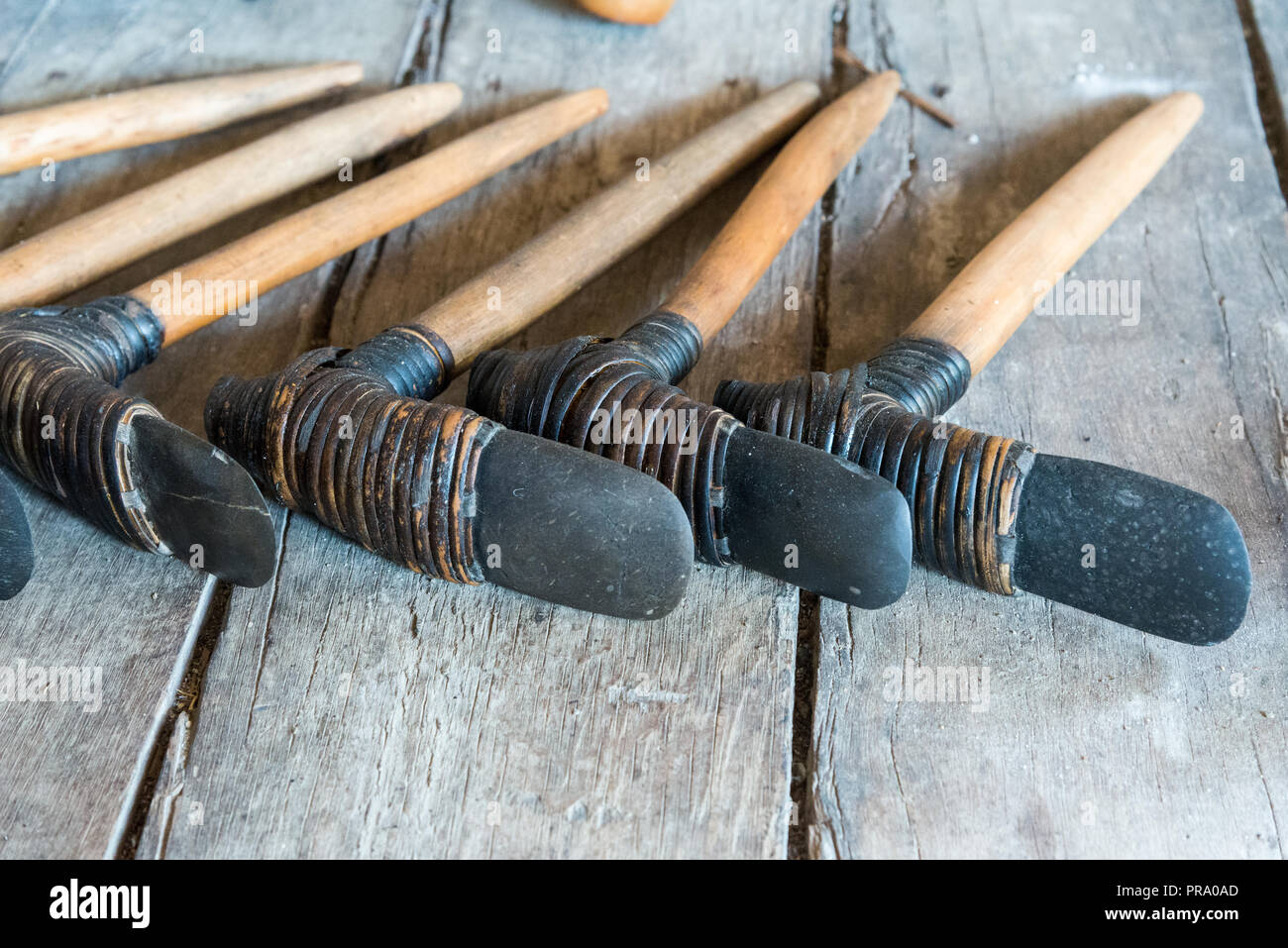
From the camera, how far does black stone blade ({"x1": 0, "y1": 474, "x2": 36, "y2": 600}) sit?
1239mm

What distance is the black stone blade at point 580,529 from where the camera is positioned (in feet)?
4.02

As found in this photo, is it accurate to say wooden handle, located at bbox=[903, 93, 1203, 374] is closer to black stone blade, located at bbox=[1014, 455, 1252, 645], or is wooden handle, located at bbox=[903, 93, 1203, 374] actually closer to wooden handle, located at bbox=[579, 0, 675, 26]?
black stone blade, located at bbox=[1014, 455, 1252, 645]

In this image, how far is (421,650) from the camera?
1396 mm

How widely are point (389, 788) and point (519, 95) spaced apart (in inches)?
60.2

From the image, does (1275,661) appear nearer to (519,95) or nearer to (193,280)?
(193,280)

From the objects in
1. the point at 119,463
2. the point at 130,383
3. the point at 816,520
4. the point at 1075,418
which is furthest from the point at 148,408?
the point at 1075,418

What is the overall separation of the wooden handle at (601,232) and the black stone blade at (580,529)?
395 mm

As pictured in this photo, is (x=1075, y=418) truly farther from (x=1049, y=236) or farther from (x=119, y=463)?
(x=119, y=463)

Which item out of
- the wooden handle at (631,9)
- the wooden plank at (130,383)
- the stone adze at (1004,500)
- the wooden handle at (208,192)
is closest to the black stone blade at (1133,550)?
the stone adze at (1004,500)

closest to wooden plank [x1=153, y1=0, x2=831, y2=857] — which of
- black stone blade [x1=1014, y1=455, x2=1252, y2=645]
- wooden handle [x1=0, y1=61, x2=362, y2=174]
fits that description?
black stone blade [x1=1014, y1=455, x2=1252, y2=645]

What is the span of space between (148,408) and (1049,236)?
1304 mm

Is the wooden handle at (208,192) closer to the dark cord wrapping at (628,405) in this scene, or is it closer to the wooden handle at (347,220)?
the wooden handle at (347,220)

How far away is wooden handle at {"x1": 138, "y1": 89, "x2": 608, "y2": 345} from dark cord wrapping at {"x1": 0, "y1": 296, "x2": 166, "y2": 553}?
0.12 meters

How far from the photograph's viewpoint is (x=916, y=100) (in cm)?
232
